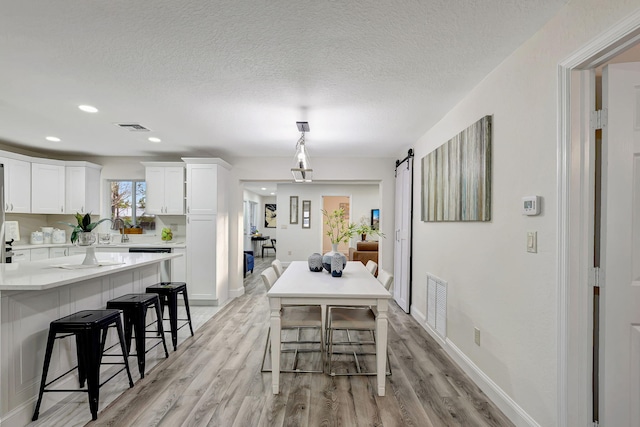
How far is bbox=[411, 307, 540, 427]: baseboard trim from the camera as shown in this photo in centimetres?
189

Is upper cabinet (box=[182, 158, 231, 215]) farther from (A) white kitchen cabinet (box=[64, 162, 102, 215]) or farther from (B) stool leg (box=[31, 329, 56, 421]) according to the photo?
(B) stool leg (box=[31, 329, 56, 421])

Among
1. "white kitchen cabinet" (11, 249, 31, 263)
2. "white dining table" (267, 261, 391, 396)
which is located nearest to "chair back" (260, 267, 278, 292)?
"white dining table" (267, 261, 391, 396)

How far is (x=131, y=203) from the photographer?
546 centimetres

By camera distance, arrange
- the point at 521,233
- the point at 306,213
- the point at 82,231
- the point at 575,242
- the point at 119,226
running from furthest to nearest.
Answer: the point at 306,213 < the point at 119,226 < the point at 82,231 < the point at 521,233 < the point at 575,242

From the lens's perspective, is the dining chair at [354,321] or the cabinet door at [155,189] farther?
the cabinet door at [155,189]

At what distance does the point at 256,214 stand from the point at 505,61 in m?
10.0

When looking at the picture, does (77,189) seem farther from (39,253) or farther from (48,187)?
(39,253)

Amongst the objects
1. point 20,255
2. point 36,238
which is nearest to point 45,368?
point 20,255

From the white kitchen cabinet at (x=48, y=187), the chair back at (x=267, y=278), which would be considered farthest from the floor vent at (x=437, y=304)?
the white kitchen cabinet at (x=48, y=187)

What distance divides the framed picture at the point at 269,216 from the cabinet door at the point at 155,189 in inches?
268

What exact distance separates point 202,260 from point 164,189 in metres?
1.36

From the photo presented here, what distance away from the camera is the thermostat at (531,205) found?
69.2 inches

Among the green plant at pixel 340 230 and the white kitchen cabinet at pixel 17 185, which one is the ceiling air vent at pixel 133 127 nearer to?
the white kitchen cabinet at pixel 17 185

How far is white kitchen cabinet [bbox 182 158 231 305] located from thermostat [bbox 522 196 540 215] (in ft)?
13.2
